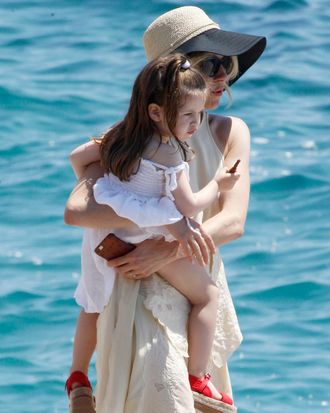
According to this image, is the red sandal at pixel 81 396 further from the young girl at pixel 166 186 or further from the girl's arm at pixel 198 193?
the girl's arm at pixel 198 193

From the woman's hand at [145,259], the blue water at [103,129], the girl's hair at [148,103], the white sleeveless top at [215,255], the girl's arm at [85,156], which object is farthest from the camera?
the blue water at [103,129]

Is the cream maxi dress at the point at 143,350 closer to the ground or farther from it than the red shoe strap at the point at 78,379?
farther from it

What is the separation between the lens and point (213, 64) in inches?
143

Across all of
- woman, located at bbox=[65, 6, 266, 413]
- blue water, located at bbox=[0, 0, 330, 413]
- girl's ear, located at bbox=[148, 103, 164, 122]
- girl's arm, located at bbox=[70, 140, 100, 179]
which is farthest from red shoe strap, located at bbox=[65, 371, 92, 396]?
blue water, located at bbox=[0, 0, 330, 413]

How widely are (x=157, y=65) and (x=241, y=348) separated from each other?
4149 millimetres

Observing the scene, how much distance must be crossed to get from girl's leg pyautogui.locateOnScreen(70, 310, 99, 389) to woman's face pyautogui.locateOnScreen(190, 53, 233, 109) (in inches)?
25.4

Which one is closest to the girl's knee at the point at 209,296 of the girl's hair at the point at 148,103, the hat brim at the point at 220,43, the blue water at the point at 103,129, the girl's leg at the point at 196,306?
the girl's leg at the point at 196,306

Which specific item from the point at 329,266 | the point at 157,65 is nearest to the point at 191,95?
the point at 157,65

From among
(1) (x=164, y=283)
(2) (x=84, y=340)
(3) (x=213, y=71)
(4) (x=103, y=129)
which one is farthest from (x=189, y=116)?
(4) (x=103, y=129)

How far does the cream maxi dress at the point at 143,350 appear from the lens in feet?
11.0

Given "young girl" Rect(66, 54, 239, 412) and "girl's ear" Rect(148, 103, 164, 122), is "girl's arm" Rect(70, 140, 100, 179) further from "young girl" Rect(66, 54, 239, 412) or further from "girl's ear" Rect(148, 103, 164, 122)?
"girl's ear" Rect(148, 103, 164, 122)

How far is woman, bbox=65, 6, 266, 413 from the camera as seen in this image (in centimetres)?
338

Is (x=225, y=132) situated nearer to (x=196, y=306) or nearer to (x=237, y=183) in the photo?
(x=237, y=183)

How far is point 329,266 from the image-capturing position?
7875 mm
